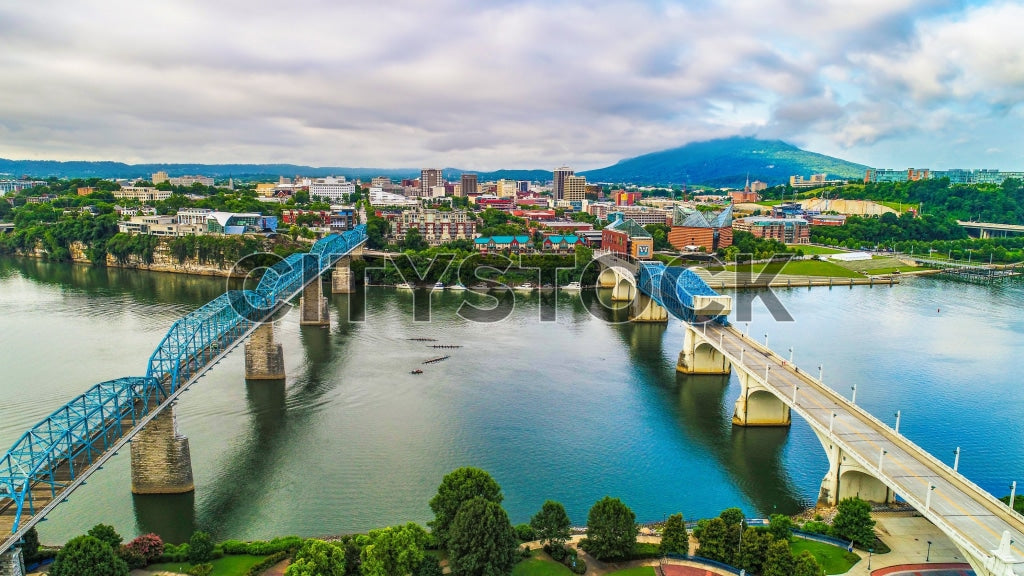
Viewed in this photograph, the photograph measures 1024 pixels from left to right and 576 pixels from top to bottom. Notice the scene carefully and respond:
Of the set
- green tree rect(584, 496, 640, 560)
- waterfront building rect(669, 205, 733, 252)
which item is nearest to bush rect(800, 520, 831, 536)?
green tree rect(584, 496, 640, 560)

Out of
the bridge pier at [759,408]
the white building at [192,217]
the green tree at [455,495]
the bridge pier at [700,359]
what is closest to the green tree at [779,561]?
the green tree at [455,495]

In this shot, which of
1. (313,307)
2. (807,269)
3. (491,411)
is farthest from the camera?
(807,269)

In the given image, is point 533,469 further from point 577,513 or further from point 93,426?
point 93,426

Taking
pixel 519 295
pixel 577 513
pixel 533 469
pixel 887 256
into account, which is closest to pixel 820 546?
pixel 577 513

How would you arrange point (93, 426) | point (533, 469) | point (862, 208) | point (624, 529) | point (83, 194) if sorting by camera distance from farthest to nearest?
point (862, 208) → point (83, 194) → point (533, 469) → point (93, 426) → point (624, 529)

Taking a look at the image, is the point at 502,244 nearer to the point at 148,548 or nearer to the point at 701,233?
the point at 701,233

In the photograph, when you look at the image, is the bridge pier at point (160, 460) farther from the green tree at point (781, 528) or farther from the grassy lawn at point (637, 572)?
the green tree at point (781, 528)

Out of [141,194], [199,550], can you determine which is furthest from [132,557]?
[141,194]
